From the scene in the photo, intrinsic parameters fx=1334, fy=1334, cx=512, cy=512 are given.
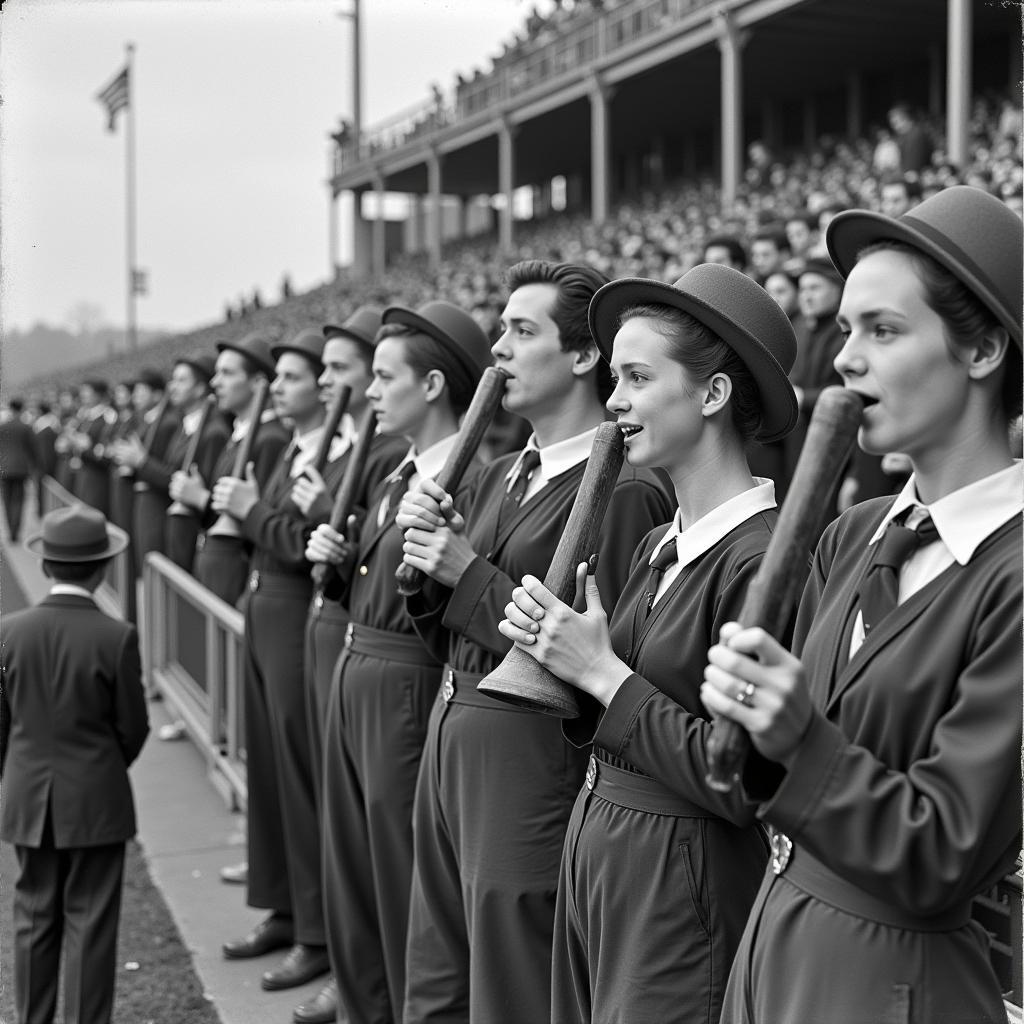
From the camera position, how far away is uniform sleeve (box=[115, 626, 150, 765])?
4.77 m

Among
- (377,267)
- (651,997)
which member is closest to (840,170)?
(651,997)

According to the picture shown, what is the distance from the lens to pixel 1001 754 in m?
1.80

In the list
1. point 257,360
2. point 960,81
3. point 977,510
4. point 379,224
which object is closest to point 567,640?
point 977,510

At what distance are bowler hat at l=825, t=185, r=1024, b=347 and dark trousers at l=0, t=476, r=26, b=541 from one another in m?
21.2

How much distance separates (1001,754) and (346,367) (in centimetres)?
376

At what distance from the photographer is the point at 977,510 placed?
195cm

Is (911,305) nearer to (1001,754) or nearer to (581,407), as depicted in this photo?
(1001,754)

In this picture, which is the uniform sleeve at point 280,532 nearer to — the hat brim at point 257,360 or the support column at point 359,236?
the hat brim at point 257,360

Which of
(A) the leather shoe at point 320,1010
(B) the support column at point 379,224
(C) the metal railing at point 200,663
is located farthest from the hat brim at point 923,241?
(B) the support column at point 379,224

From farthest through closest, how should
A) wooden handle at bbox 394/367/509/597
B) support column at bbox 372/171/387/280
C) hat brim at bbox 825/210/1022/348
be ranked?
support column at bbox 372/171/387/280 → wooden handle at bbox 394/367/509/597 → hat brim at bbox 825/210/1022/348

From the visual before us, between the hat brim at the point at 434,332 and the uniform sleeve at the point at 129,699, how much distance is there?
1.52 meters

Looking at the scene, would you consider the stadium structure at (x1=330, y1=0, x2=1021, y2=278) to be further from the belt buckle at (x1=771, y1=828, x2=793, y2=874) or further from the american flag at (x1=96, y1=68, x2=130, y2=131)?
the belt buckle at (x1=771, y1=828, x2=793, y2=874)

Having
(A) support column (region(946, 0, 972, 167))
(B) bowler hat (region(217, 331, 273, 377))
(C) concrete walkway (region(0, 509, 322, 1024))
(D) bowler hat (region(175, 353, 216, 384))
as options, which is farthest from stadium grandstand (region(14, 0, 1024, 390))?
(C) concrete walkway (region(0, 509, 322, 1024))

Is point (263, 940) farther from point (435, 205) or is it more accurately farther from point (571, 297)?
point (435, 205)
